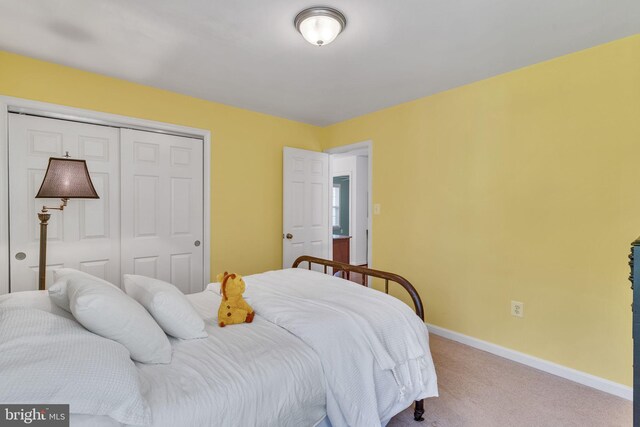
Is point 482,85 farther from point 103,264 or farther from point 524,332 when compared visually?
point 103,264

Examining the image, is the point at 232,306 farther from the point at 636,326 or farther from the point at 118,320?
the point at 636,326

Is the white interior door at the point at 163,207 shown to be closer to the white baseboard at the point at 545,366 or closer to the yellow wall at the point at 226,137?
the yellow wall at the point at 226,137

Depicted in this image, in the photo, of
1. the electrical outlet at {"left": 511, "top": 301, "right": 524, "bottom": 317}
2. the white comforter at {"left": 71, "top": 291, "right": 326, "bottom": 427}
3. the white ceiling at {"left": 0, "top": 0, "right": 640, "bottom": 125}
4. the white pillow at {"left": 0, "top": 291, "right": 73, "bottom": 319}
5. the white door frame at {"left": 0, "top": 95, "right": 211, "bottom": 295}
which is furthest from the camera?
the electrical outlet at {"left": 511, "top": 301, "right": 524, "bottom": 317}

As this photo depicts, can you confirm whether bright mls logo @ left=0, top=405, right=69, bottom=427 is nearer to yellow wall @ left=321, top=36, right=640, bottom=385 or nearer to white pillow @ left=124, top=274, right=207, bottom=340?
white pillow @ left=124, top=274, right=207, bottom=340

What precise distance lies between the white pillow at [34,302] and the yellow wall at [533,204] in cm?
295

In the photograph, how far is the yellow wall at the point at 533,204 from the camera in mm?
2201

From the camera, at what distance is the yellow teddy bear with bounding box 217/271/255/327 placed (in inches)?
66.4

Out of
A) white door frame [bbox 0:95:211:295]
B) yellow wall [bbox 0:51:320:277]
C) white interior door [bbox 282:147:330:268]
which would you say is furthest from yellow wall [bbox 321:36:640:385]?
white door frame [bbox 0:95:211:295]

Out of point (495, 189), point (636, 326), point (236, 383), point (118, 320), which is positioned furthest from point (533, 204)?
point (118, 320)

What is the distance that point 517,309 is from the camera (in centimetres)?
267

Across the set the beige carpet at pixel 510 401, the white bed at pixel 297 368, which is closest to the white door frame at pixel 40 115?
the white bed at pixel 297 368

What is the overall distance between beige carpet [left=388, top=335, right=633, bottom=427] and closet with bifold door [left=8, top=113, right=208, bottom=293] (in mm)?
2504

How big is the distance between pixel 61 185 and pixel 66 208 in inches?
23.3

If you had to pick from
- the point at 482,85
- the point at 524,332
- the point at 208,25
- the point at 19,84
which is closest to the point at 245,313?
the point at 208,25
